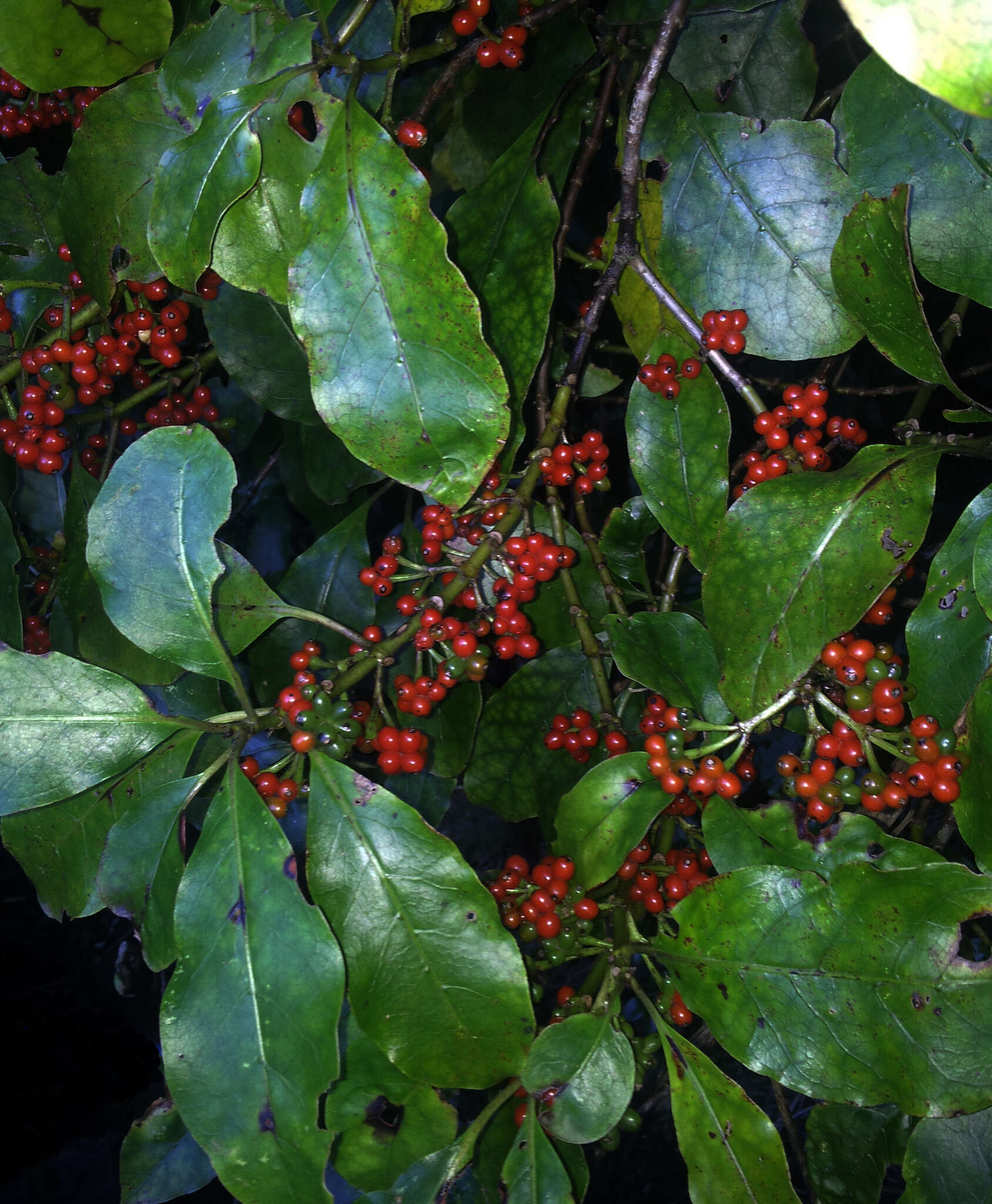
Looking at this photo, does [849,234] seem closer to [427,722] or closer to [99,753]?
[427,722]

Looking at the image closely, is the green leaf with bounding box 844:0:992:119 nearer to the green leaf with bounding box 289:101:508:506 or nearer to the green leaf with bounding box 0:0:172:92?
the green leaf with bounding box 289:101:508:506

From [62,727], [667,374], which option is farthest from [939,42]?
[62,727]

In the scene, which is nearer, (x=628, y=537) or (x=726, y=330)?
(x=726, y=330)

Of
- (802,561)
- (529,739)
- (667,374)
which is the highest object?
(667,374)

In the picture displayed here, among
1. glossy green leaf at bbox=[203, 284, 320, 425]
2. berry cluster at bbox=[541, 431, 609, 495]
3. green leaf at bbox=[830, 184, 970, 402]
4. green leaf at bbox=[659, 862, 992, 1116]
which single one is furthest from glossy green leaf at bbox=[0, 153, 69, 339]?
green leaf at bbox=[659, 862, 992, 1116]

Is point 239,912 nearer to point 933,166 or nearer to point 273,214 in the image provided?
point 273,214

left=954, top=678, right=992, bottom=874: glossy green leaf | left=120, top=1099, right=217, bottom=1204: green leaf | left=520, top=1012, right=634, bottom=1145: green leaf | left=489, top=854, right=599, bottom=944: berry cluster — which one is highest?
left=954, top=678, right=992, bottom=874: glossy green leaf
